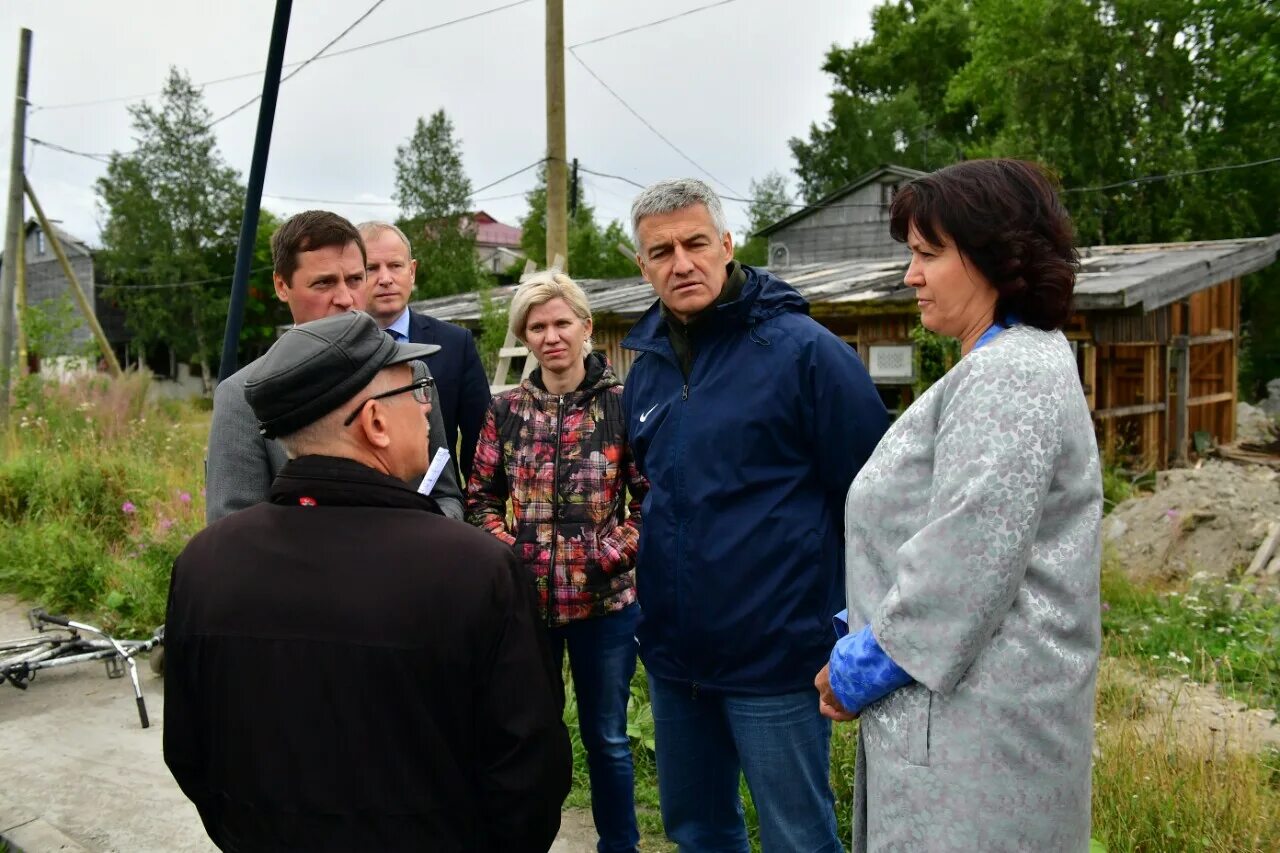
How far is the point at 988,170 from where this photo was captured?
5.98 feet

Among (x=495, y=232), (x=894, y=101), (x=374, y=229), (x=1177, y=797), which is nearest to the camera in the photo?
(x=1177, y=797)

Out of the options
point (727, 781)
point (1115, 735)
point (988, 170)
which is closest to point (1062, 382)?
point (988, 170)

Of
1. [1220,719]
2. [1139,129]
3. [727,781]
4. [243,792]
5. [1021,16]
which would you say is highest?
[1021,16]

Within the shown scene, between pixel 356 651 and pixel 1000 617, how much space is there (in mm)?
1050

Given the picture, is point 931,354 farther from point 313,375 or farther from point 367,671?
point 367,671

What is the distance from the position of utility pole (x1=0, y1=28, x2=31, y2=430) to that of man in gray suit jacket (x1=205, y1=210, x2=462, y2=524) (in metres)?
12.5

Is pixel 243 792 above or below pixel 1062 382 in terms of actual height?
below

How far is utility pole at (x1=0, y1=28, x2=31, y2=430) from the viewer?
1395 centimetres

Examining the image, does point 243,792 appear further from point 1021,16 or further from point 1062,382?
point 1021,16

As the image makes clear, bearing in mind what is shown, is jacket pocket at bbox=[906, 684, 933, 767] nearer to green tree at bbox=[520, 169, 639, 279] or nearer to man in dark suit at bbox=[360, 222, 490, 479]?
man in dark suit at bbox=[360, 222, 490, 479]

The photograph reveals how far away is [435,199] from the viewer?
150 ft

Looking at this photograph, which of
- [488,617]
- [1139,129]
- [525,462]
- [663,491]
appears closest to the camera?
[488,617]

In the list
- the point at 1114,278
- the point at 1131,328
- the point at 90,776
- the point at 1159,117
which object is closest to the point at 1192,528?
the point at 1114,278

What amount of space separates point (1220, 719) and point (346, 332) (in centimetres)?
439
